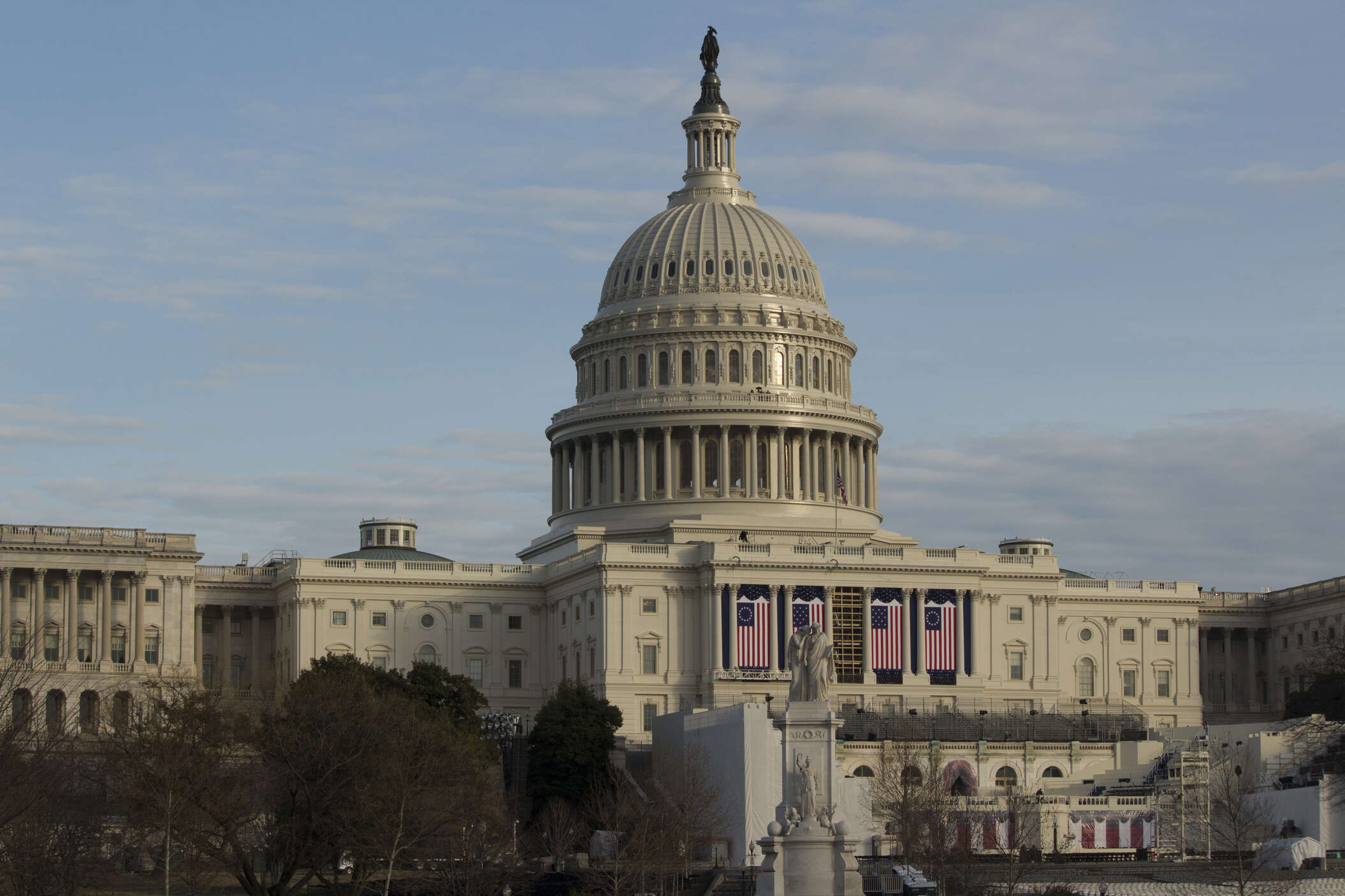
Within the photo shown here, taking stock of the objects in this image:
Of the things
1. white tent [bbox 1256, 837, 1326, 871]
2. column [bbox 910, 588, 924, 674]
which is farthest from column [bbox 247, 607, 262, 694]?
white tent [bbox 1256, 837, 1326, 871]

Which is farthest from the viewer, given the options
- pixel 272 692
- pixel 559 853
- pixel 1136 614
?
pixel 1136 614

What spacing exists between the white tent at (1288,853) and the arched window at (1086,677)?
5417cm

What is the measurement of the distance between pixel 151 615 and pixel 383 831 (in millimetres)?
63443

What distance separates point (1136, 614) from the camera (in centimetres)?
18212

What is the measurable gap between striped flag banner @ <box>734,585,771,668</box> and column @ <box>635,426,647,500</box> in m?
19.3

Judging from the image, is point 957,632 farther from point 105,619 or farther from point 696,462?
point 105,619

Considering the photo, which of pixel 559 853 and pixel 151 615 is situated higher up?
pixel 151 615

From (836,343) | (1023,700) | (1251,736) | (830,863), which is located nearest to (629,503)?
(836,343)

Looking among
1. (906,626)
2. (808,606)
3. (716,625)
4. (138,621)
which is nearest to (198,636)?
(138,621)

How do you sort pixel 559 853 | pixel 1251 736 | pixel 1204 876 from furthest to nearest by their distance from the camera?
pixel 1251 736 < pixel 559 853 < pixel 1204 876

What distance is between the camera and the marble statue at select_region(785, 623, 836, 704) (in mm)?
92625

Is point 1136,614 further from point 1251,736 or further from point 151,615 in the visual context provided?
point 151,615

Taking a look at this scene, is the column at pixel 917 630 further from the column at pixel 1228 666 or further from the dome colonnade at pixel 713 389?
the column at pixel 1228 666

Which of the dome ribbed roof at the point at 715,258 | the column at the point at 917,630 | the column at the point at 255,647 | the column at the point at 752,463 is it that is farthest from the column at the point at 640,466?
the column at the point at 255,647
